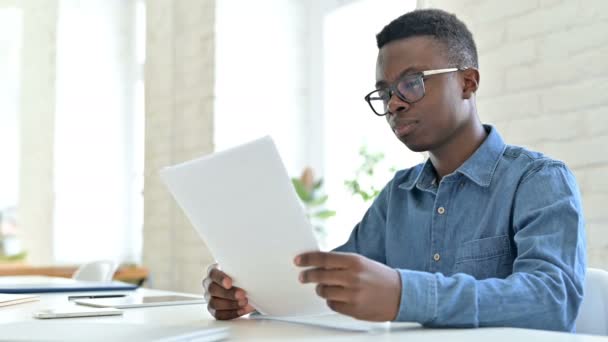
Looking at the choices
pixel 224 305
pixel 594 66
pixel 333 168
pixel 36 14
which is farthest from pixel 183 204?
pixel 36 14

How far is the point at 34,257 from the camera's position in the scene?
5371 millimetres

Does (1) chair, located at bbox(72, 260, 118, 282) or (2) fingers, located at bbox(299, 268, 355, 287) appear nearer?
(2) fingers, located at bbox(299, 268, 355, 287)

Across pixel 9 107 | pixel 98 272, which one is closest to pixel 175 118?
pixel 98 272

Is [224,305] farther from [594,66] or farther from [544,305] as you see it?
[594,66]

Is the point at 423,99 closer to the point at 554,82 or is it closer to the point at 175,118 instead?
the point at 554,82

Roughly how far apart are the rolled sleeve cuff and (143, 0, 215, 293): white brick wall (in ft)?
8.82

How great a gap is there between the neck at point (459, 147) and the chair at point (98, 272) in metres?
1.64

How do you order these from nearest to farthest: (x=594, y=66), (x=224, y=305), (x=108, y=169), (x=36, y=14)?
(x=224, y=305) → (x=594, y=66) → (x=108, y=169) → (x=36, y=14)

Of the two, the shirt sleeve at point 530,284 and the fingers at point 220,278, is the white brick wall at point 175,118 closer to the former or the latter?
the fingers at point 220,278

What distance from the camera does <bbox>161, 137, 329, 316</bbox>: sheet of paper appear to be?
37.3 inches

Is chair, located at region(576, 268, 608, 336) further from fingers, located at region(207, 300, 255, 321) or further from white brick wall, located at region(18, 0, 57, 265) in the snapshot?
white brick wall, located at region(18, 0, 57, 265)

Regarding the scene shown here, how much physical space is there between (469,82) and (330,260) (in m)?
0.67

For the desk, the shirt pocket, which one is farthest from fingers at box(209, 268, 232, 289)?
the desk

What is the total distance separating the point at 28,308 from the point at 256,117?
2.29m
